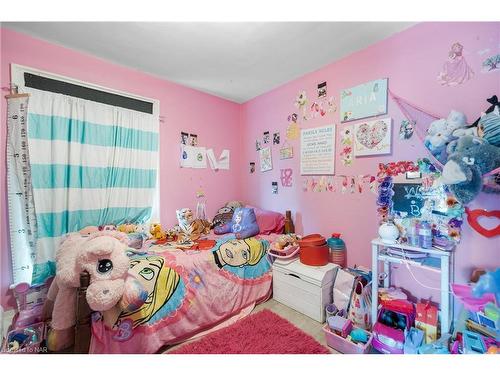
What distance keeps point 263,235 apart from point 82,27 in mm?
2329

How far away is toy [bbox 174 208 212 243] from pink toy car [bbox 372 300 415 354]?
5.42 feet

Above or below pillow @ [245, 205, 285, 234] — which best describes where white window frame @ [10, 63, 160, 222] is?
above

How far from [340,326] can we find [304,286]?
1.27ft

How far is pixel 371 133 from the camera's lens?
1712 mm

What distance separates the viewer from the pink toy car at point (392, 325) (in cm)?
127

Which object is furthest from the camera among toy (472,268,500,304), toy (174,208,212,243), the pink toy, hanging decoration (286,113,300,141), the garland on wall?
hanging decoration (286,113,300,141)

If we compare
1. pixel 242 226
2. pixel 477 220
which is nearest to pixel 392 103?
pixel 477 220

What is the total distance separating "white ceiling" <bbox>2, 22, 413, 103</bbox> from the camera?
1512 mm

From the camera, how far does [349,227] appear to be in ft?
6.24

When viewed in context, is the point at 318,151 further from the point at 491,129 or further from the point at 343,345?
the point at 343,345

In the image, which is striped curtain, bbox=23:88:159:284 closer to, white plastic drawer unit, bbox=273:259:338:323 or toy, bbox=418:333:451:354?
white plastic drawer unit, bbox=273:259:338:323

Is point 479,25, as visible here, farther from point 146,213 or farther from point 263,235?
point 146,213

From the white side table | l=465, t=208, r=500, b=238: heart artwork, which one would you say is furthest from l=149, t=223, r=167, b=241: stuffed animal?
l=465, t=208, r=500, b=238: heart artwork
